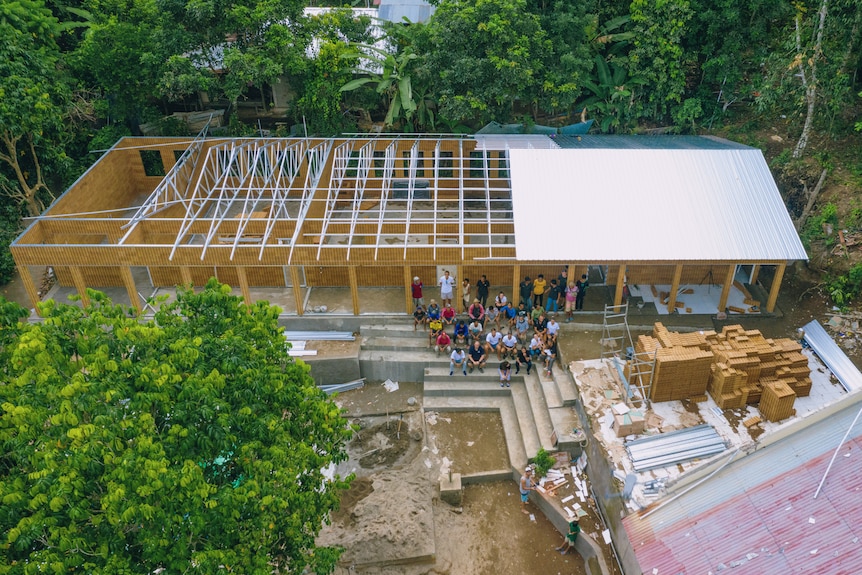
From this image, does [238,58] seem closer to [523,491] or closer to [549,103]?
[549,103]

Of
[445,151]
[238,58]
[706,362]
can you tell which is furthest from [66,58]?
[706,362]

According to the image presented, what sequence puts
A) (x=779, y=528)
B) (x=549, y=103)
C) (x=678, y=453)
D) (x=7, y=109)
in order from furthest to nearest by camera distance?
(x=549, y=103), (x=7, y=109), (x=678, y=453), (x=779, y=528)

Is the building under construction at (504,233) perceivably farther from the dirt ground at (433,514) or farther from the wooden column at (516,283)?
the dirt ground at (433,514)

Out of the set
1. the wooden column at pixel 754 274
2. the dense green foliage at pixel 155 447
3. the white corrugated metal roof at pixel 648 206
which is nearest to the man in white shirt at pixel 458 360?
the white corrugated metal roof at pixel 648 206

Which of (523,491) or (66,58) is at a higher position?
(66,58)

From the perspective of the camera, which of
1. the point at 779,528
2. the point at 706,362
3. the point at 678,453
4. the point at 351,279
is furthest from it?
the point at 351,279

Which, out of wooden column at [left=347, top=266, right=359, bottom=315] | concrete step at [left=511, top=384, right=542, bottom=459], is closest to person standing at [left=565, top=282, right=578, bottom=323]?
concrete step at [left=511, top=384, right=542, bottom=459]
